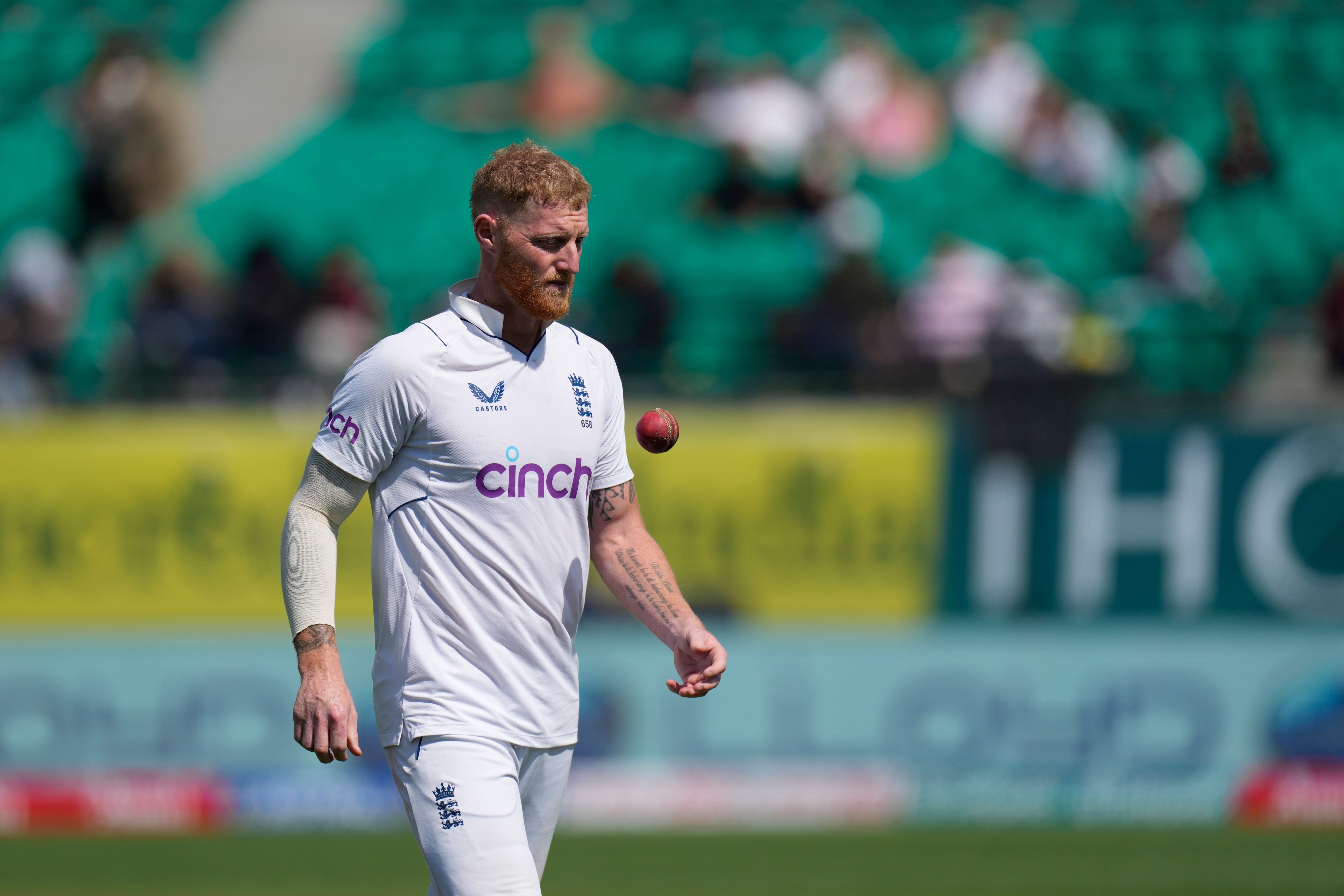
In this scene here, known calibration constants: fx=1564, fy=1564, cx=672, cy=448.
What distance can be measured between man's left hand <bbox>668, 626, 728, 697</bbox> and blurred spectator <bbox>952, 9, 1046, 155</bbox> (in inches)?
363

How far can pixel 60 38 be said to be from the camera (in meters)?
13.7

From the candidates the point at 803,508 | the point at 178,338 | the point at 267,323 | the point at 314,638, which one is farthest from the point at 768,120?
the point at 314,638

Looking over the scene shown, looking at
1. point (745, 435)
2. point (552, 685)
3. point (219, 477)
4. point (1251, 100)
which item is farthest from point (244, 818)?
point (1251, 100)

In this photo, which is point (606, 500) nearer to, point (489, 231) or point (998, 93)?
point (489, 231)

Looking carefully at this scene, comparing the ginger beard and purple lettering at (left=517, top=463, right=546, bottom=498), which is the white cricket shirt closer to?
purple lettering at (left=517, top=463, right=546, bottom=498)

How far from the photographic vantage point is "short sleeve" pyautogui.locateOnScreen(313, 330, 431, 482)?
3410 millimetres

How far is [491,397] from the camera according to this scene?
3514 mm

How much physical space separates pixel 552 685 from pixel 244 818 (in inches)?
271

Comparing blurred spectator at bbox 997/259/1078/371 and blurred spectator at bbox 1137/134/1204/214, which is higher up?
blurred spectator at bbox 1137/134/1204/214

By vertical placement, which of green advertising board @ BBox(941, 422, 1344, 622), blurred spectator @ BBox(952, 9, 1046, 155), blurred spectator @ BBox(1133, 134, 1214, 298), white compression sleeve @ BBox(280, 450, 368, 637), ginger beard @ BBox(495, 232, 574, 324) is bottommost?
green advertising board @ BBox(941, 422, 1344, 622)

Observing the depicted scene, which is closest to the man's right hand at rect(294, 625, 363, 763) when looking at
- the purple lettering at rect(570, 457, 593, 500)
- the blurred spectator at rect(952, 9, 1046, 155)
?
the purple lettering at rect(570, 457, 593, 500)

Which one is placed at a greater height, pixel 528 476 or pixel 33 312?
pixel 33 312

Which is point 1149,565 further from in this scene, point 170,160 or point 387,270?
point 170,160

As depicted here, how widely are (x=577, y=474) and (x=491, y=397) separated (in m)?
0.28
